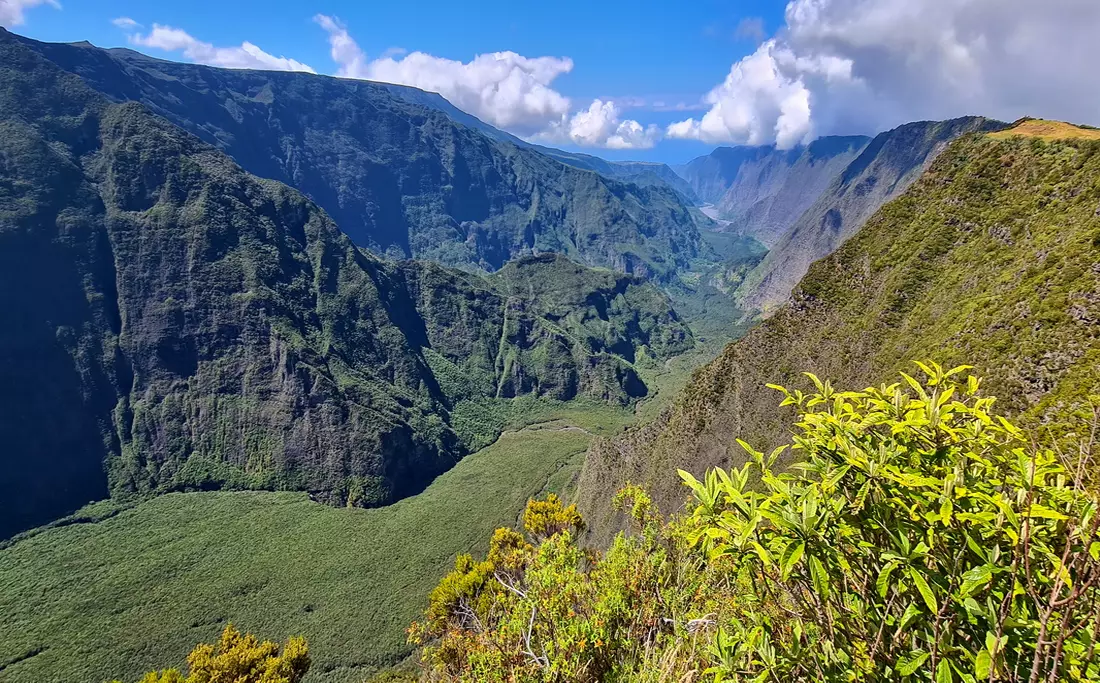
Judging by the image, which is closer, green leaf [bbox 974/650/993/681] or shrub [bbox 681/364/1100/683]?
green leaf [bbox 974/650/993/681]

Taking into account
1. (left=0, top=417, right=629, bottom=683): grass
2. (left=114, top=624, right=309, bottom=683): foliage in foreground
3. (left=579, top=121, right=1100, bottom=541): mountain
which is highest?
(left=579, top=121, right=1100, bottom=541): mountain

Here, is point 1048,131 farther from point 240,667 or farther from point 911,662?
point 240,667

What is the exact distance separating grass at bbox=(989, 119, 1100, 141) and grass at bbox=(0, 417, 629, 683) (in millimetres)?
75897

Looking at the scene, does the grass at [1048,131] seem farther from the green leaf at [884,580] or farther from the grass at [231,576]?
the grass at [231,576]

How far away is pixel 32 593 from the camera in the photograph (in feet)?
218

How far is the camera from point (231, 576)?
233 feet

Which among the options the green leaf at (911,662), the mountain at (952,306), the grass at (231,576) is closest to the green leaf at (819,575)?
the green leaf at (911,662)

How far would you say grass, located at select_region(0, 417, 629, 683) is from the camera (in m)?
58.7

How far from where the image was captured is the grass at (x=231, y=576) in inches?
2312

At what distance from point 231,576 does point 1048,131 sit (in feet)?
336

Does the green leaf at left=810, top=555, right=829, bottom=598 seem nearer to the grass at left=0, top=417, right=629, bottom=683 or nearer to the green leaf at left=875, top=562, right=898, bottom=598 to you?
the green leaf at left=875, top=562, right=898, bottom=598

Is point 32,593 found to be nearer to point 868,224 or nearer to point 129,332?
point 129,332

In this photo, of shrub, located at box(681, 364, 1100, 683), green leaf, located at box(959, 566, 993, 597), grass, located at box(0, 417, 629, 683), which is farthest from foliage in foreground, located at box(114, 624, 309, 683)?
green leaf, located at box(959, 566, 993, 597)

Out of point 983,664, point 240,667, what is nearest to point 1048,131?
point 983,664
